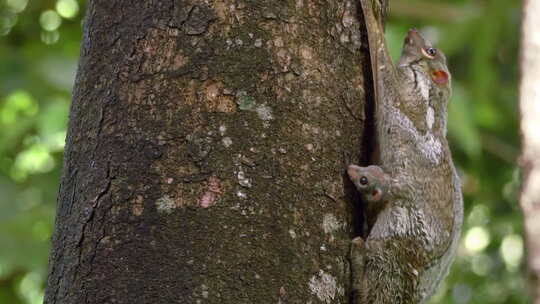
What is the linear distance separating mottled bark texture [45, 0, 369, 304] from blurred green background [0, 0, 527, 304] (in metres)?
2.08

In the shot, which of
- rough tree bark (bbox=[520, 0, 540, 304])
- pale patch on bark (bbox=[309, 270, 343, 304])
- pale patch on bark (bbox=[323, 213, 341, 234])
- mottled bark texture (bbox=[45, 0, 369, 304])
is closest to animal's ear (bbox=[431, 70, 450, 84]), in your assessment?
rough tree bark (bbox=[520, 0, 540, 304])

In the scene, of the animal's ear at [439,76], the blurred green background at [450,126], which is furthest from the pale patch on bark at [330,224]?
the blurred green background at [450,126]

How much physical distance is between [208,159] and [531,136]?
49.1 inches

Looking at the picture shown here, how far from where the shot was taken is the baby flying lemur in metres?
2.49

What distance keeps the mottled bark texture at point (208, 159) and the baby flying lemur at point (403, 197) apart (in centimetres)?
13

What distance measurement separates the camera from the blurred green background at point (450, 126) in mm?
4684

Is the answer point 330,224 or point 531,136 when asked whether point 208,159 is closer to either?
point 330,224

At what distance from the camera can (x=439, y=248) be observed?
2719 millimetres

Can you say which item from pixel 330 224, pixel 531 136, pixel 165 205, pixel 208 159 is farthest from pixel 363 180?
pixel 531 136

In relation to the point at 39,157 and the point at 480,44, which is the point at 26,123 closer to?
the point at 39,157

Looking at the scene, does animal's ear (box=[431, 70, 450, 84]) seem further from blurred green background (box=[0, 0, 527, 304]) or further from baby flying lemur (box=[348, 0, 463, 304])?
blurred green background (box=[0, 0, 527, 304])

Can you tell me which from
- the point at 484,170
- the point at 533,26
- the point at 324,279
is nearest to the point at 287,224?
the point at 324,279

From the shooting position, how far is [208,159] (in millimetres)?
2217

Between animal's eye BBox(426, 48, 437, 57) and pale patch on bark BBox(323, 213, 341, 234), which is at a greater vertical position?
animal's eye BBox(426, 48, 437, 57)
